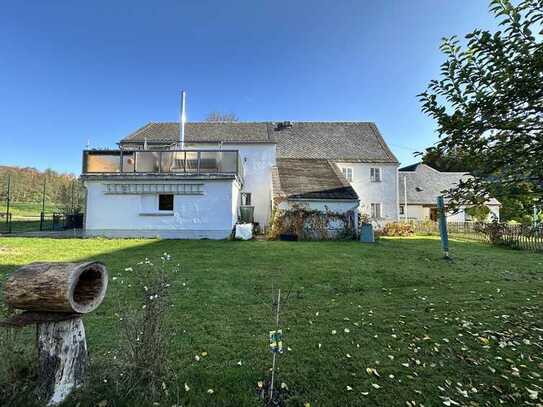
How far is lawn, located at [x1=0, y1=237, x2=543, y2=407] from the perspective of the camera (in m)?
2.40

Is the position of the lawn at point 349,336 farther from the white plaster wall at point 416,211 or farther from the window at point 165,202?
the white plaster wall at point 416,211

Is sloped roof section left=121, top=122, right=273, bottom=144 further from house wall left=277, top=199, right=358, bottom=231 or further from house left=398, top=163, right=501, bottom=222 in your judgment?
house left=398, top=163, right=501, bottom=222

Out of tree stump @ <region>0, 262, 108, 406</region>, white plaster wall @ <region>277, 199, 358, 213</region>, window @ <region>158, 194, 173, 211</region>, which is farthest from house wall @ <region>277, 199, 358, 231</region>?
tree stump @ <region>0, 262, 108, 406</region>

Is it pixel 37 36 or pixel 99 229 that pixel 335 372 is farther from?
pixel 37 36

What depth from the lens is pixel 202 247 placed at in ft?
35.1

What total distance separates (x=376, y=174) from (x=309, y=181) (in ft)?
25.1

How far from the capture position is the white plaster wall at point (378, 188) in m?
22.3

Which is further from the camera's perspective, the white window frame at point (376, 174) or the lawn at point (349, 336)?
the white window frame at point (376, 174)

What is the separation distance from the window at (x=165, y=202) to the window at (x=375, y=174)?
16.8m

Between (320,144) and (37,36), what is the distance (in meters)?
19.8

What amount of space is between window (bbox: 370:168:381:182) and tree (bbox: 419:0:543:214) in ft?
68.4

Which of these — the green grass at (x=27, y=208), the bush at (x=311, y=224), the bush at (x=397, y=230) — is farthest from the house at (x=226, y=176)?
the green grass at (x=27, y=208)

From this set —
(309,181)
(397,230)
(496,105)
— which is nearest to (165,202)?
(309,181)

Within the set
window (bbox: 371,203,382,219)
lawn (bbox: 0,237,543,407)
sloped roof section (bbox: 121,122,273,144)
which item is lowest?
lawn (bbox: 0,237,543,407)
